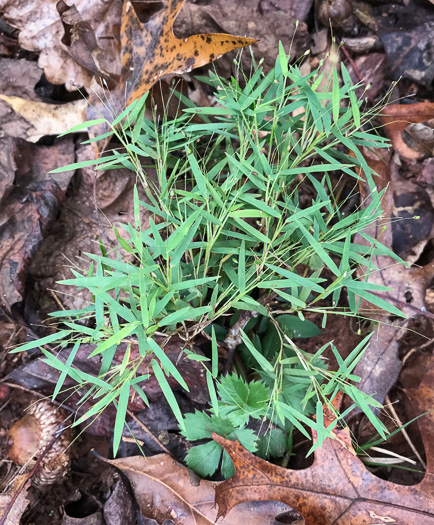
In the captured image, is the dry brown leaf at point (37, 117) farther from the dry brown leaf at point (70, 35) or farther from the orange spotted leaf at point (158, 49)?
the orange spotted leaf at point (158, 49)

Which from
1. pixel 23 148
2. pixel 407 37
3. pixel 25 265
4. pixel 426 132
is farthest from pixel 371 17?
pixel 25 265

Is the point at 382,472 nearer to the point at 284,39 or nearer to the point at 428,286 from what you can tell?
the point at 428,286

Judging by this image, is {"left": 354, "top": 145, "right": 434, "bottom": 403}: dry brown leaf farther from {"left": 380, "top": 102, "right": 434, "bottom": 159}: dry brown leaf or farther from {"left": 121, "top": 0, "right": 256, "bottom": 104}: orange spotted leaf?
{"left": 121, "top": 0, "right": 256, "bottom": 104}: orange spotted leaf

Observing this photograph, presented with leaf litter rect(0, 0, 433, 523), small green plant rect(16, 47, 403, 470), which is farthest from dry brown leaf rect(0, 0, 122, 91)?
small green plant rect(16, 47, 403, 470)

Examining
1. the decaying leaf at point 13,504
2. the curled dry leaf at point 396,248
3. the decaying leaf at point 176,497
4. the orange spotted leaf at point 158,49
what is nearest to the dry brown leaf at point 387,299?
the curled dry leaf at point 396,248

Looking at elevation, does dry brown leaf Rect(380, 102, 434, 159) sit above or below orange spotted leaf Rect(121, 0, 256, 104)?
below

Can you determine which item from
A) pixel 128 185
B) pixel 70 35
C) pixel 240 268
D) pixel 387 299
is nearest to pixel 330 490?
pixel 387 299

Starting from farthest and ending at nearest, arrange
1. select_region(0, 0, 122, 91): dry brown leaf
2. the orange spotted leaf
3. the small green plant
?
select_region(0, 0, 122, 91): dry brown leaf
the orange spotted leaf
the small green plant
